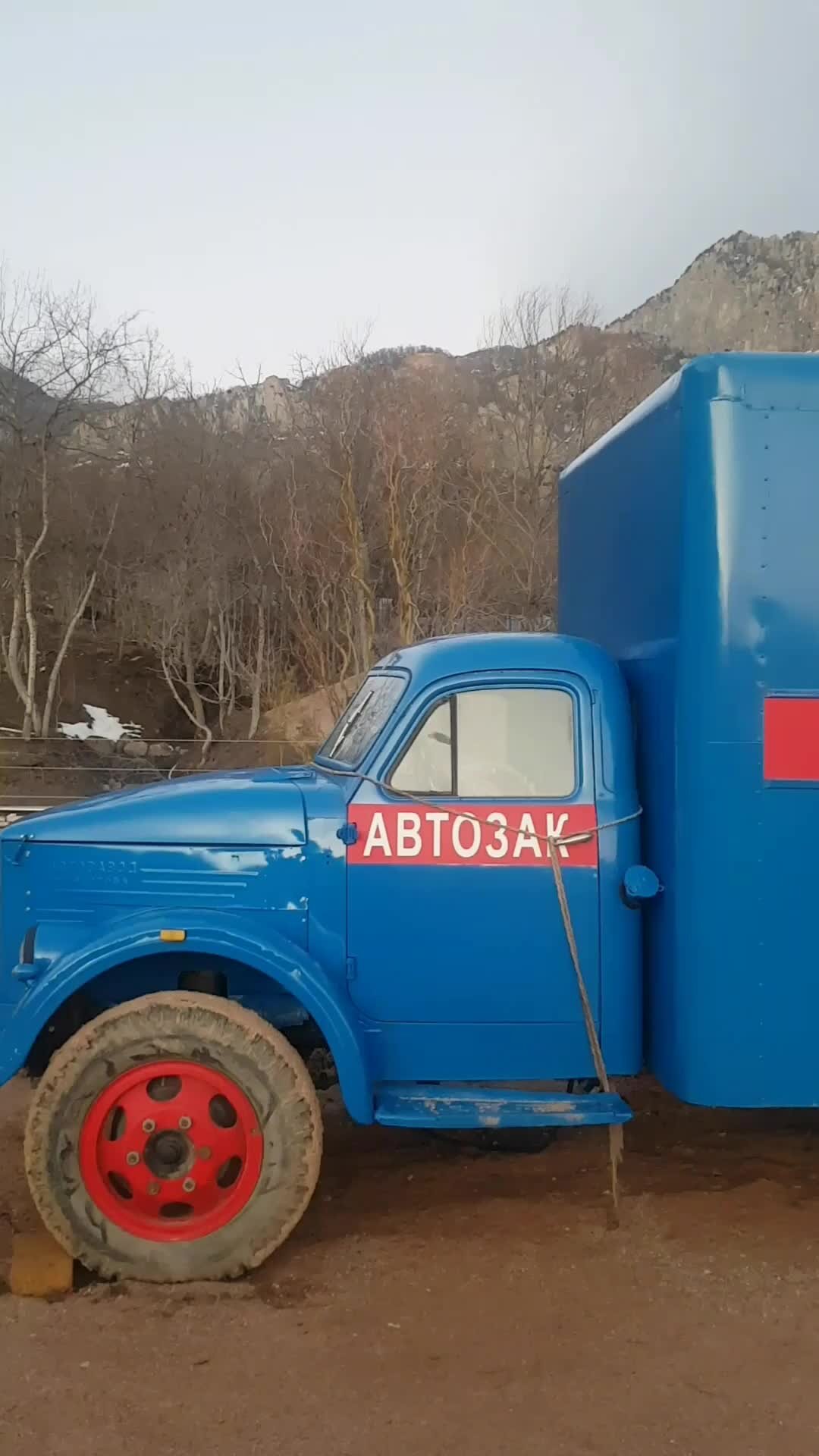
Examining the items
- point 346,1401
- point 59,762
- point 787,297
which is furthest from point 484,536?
point 787,297

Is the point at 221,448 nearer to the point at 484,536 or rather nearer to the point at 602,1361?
the point at 484,536

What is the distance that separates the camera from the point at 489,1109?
4.03 meters

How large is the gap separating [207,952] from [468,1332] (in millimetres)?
1508

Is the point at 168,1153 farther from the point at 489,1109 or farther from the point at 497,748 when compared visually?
the point at 497,748

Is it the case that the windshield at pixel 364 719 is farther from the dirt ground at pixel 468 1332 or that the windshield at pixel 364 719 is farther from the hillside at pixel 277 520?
the hillside at pixel 277 520

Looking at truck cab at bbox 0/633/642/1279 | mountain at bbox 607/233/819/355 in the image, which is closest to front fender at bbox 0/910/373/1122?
truck cab at bbox 0/633/642/1279

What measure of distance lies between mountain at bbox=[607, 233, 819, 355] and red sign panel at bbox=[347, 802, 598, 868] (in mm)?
93356

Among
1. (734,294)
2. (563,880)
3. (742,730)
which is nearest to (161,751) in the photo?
(563,880)

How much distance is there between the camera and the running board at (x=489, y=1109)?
3.96m

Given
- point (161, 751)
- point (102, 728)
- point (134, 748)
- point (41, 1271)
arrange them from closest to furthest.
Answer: point (41, 1271) → point (134, 748) → point (161, 751) → point (102, 728)

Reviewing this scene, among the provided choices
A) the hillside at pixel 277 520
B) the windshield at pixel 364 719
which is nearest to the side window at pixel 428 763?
the windshield at pixel 364 719

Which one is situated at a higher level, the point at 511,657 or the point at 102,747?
the point at 511,657

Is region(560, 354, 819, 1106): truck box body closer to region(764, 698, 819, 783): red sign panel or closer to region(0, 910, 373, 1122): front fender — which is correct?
region(764, 698, 819, 783): red sign panel

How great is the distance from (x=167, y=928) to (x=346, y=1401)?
1588 mm
